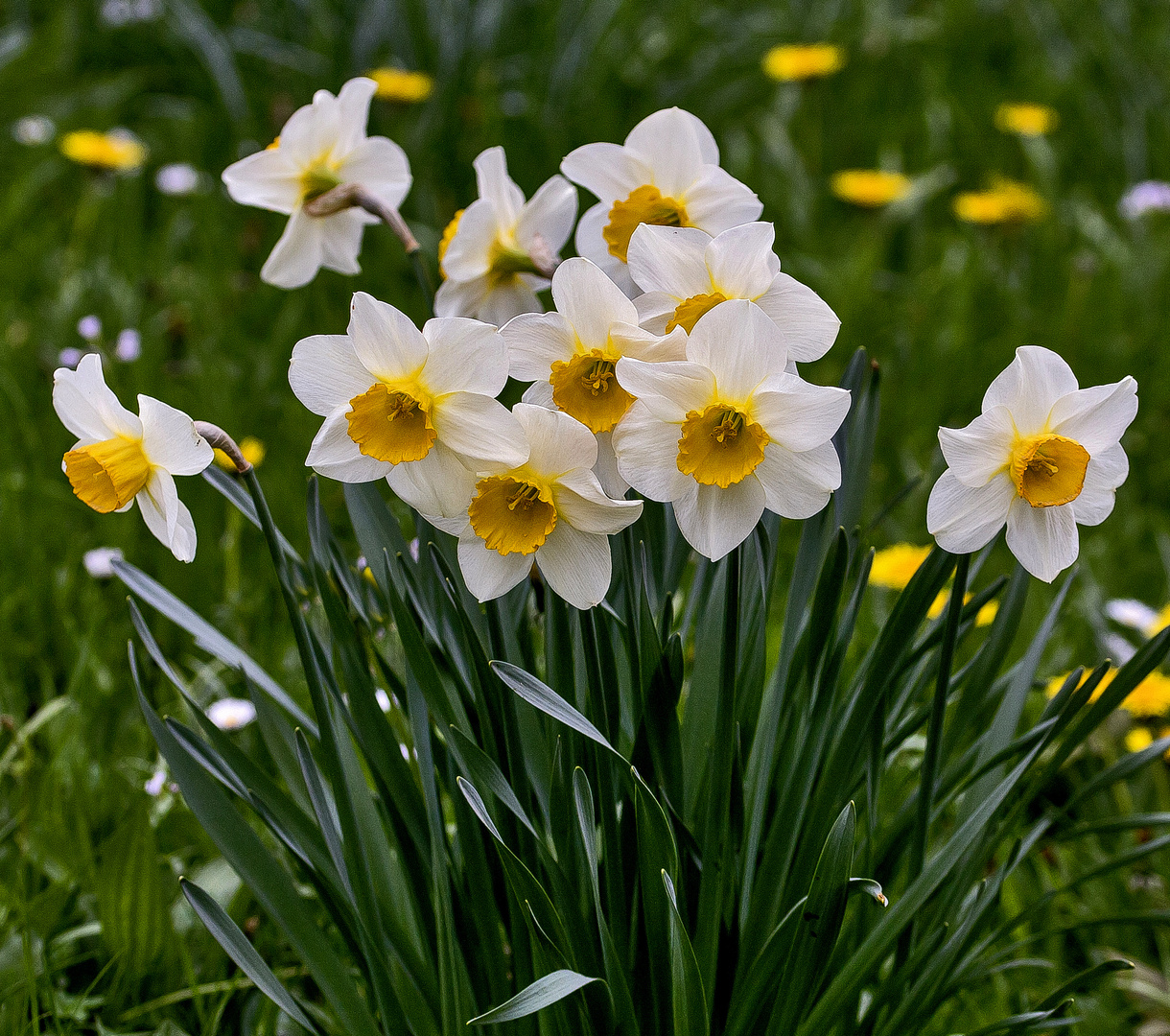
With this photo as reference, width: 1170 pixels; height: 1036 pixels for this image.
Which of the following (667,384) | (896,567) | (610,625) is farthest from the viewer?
(896,567)

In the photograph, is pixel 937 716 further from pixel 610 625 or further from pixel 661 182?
pixel 661 182

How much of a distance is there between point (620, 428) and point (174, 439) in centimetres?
32

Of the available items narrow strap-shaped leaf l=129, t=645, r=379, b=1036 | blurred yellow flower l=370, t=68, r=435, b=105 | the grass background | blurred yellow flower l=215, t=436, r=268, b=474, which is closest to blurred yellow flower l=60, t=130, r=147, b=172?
the grass background

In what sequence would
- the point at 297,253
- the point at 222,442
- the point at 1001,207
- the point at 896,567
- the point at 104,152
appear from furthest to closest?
the point at 1001,207 → the point at 104,152 → the point at 896,567 → the point at 297,253 → the point at 222,442

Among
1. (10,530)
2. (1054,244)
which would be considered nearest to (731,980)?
(10,530)

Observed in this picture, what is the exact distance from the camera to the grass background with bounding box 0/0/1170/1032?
4.57ft

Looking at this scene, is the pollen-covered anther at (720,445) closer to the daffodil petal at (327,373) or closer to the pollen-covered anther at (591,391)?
the pollen-covered anther at (591,391)

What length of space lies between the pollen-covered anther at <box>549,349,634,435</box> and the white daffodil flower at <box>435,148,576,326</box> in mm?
215

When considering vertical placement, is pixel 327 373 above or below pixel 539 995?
above

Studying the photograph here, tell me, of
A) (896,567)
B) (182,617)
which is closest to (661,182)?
(182,617)

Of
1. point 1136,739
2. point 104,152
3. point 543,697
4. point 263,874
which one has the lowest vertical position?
point 1136,739

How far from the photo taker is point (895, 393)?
2686mm

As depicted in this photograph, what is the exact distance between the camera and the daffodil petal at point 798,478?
2.51 ft

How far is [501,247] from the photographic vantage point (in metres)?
0.99
